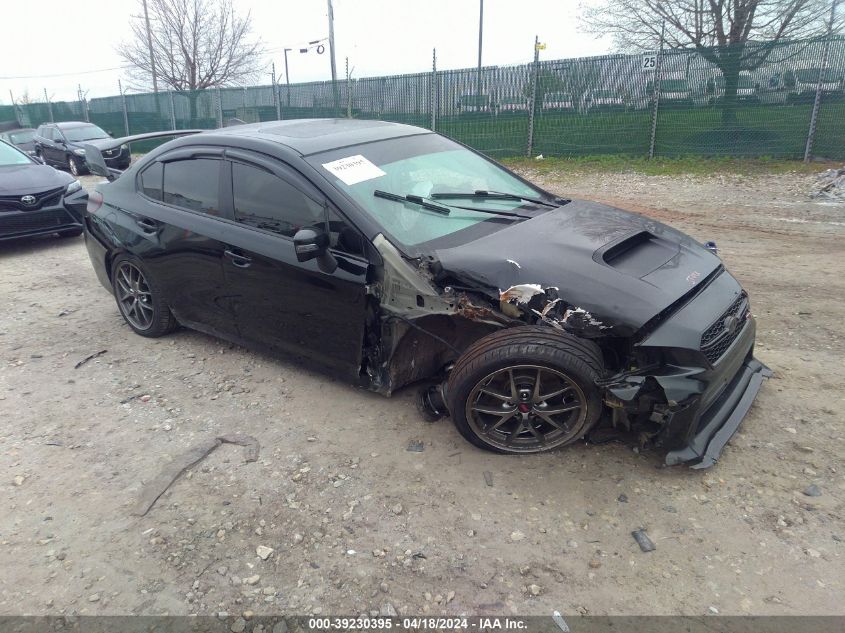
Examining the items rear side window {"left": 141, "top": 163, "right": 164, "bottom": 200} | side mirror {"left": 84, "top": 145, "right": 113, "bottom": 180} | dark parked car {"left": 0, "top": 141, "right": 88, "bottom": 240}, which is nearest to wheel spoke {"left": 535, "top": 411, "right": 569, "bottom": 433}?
rear side window {"left": 141, "top": 163, "right": 164, "bottom": 200}

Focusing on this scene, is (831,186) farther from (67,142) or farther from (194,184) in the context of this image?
(67,142)

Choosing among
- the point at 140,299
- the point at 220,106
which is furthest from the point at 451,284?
the point at 220,106

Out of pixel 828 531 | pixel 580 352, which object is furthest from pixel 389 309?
pixel 828 531

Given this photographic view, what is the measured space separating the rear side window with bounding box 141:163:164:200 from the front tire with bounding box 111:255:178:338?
53cm

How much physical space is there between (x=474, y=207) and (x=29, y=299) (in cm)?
489

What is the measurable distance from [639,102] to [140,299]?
1226 cm

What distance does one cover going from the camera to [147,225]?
447 cm

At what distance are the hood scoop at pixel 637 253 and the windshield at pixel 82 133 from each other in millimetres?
18303

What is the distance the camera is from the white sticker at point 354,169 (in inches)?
140

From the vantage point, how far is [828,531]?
8.57 ft

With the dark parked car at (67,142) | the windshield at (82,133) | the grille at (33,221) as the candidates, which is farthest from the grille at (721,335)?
the windshield at (82,133)

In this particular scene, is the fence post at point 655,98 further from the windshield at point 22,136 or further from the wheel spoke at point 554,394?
the windshield at point 22,136

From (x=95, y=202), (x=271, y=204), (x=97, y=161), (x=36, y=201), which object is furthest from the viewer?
(x=36, y=201)

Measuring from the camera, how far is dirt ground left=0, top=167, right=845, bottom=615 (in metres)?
2.43
